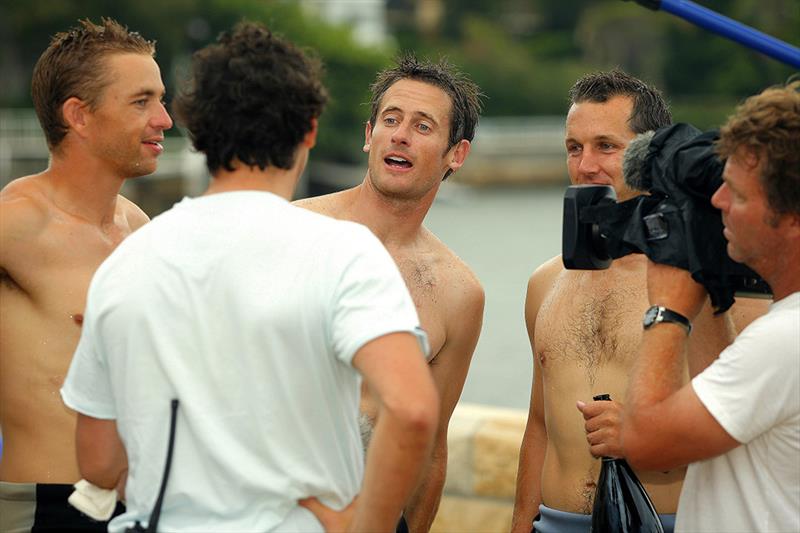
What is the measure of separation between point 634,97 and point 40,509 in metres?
2.45

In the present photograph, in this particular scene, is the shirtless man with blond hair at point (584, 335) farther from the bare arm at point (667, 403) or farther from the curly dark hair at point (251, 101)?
the curly dark hair at point (251, 101)

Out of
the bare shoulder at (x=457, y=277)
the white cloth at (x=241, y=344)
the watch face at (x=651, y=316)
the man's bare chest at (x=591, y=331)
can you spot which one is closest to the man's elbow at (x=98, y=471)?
the white cloth at (x=241, y=344)

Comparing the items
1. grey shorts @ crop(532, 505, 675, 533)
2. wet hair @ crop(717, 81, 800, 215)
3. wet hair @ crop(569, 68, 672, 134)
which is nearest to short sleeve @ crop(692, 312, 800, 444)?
wet hair @ crop(717, 81, 800, 215)

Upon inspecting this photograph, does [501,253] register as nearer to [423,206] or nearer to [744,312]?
[423,206]

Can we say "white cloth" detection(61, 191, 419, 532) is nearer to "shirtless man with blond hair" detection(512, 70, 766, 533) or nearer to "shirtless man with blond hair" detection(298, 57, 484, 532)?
"shirtless man with blond hair" detection(512, 70, 766, 533)

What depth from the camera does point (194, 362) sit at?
2652 mm

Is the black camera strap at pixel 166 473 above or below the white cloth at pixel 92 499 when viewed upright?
above

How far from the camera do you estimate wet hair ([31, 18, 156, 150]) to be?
389cm

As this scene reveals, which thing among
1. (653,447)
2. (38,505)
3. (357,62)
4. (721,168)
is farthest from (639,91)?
(357,62)

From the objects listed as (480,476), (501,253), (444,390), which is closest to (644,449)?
(444,390)

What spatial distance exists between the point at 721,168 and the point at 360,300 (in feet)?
3.22

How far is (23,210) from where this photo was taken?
3766 millimetres

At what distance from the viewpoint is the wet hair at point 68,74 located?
389 cm

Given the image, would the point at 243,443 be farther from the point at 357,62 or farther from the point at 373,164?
the point at 357,62
